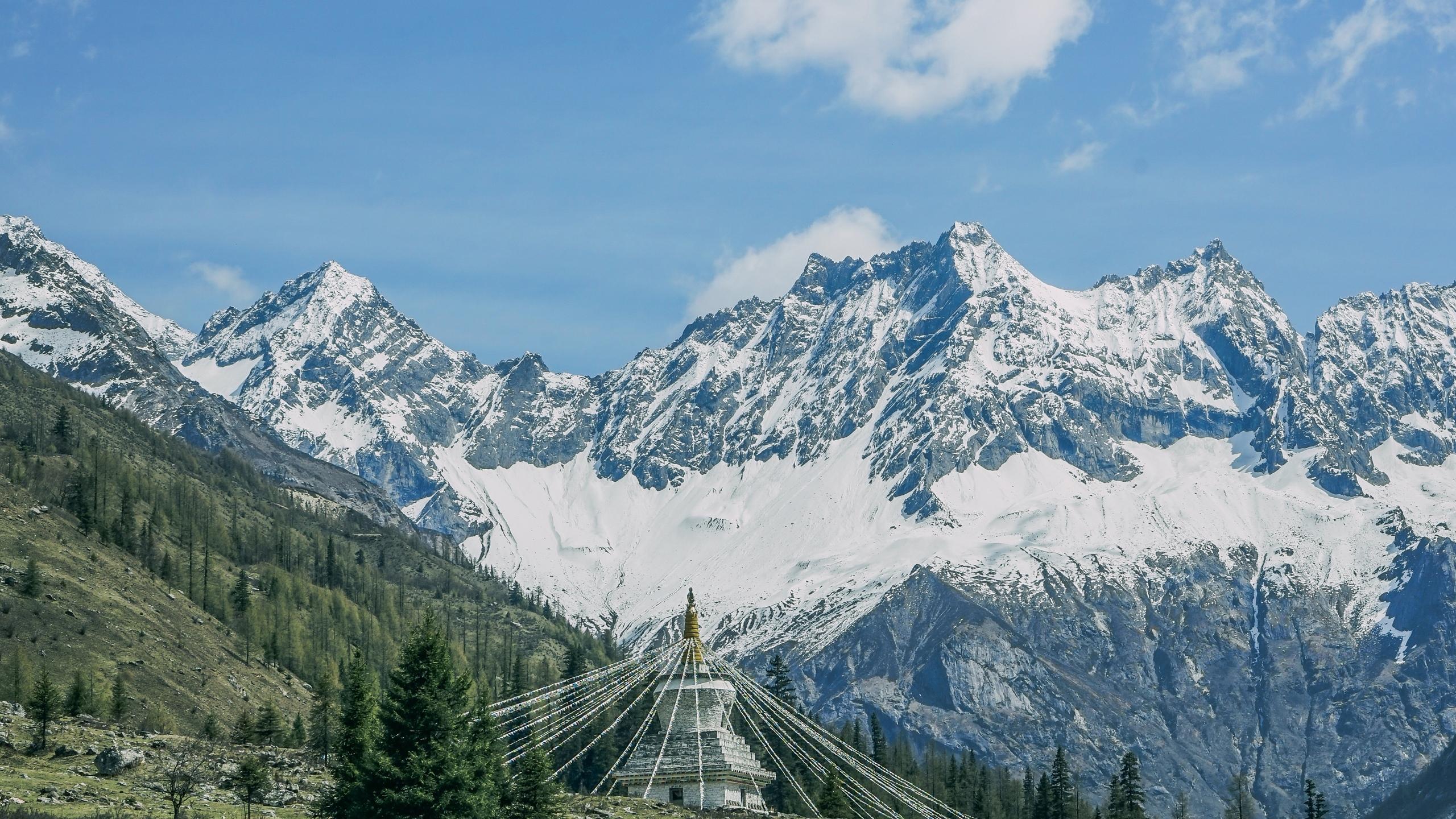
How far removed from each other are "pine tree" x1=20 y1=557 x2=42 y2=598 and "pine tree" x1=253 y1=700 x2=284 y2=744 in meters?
46.5

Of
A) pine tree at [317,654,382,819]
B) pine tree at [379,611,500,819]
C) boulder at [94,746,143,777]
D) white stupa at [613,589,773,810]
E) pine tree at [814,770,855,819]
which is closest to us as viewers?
pine tree at [379,611,500,819]

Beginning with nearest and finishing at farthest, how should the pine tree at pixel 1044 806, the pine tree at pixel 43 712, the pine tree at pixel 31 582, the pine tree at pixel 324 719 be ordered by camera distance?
the pine tree at pixel 43 712
the pine tree at pixel 324 719
the pine tree at pixel 31 582
the pine tree at pixel 1044 806

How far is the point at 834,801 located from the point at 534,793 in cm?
5593

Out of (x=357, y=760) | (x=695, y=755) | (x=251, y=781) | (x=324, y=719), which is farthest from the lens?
(x=324, y=719)

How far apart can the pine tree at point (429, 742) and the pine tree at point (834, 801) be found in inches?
2428

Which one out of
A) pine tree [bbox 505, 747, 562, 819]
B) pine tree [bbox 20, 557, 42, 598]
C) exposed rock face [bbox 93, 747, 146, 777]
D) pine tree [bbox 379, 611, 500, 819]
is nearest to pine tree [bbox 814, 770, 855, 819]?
pine tree [bbox 505, 747, 562, 819]

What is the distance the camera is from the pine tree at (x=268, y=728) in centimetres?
14012

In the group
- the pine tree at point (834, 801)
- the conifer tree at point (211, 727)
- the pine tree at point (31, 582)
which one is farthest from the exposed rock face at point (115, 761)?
the pine tree at point (31, 582)

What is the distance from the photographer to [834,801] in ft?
457

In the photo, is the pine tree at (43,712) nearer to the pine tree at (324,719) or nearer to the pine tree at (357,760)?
the pine tree at (357,760)

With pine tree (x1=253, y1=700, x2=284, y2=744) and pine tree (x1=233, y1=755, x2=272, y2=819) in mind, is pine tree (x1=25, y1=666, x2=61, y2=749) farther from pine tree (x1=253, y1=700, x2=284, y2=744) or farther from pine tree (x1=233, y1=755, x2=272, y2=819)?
pine tree (x1=253, y1=700, x2=284, y2=744)

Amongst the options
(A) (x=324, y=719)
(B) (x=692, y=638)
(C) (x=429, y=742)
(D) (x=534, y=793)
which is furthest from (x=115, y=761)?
(A) (x=324, y=719)

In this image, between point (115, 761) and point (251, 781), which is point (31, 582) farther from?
point (251, 781)

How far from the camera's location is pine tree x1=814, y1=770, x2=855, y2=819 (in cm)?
13862
